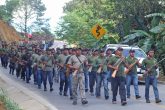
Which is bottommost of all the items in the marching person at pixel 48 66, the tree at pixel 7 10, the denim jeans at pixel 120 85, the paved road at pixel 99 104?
Result: the paved road at pixel 99 104

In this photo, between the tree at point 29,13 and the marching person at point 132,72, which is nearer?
the marching person at point 132,72

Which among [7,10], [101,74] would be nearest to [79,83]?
[101,74]

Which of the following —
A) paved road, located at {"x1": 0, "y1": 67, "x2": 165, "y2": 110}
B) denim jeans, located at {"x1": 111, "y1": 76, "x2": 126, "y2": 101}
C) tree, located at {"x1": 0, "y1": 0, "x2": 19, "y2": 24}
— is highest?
tree, located at {"x1": 0, "y1": 0, "x2": 19, "y2": 24}

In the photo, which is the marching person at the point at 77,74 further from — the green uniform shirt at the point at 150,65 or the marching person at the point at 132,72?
the marching person at the point at 132,72

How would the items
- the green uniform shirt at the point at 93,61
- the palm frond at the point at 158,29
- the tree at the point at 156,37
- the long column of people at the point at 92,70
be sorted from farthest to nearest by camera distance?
the tree at the point at 156,37 < the palm frond at the point at 158,29 < the green uniform shirt at the point at 93,61 < the long column of people at the point at 92,70

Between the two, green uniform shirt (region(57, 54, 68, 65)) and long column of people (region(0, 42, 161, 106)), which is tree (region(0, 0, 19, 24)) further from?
green uniform shirt (region(57, 54, 68, 65))

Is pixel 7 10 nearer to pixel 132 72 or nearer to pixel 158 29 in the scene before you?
pixel 158 29

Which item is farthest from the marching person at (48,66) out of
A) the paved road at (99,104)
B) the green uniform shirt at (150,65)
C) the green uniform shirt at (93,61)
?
the green uniform shirt at (150,65)

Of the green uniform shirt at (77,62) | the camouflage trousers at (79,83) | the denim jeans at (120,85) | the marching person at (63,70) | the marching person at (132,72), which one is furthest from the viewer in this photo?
the marching person at (63,70)

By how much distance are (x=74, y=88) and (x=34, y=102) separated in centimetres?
138

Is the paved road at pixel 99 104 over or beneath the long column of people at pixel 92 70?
beneath

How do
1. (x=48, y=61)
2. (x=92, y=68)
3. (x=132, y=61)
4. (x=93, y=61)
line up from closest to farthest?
(x=132, y=61)
(x=93, y=61)
(x=92, y=68)
(x=48, y=61)

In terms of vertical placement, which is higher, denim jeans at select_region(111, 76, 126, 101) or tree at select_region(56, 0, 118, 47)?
tree at select_region(56, 0, 118, 47)

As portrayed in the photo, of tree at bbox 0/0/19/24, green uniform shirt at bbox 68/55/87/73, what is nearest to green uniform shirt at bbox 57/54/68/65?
green uniform shirt at bbox 68/55/87/73
